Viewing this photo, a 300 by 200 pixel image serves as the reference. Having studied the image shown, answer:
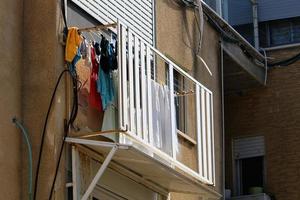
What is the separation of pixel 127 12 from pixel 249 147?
8.46m

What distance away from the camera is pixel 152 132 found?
13.8 m

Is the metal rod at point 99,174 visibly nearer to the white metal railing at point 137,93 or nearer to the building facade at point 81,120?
the building facade at point 81,120

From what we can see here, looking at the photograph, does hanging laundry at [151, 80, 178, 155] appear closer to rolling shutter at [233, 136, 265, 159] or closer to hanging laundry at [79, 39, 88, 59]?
hanging laundry at [79, 39, 88, 59]

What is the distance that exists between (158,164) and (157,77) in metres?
3.06

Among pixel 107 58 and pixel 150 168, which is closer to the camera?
pixel 107 58

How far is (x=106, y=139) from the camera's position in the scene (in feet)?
44.1

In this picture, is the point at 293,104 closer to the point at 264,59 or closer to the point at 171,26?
the point at 264,59

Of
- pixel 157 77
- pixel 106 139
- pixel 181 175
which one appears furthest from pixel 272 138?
pixel 106 139

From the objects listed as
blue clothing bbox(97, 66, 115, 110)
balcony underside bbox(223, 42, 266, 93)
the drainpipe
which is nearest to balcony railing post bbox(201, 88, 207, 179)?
blue clothing bbox(97, 66, 115, 110)

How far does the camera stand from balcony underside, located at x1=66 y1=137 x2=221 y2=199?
504 inches

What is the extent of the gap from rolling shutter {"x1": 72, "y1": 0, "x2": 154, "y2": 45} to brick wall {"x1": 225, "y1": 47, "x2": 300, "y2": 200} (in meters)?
7.11

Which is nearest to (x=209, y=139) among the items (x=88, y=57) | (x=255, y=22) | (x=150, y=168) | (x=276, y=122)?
(x=150, y=168)

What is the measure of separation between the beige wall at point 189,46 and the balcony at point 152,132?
26.7 inches

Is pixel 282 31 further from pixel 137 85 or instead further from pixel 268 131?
pixel 137 85
